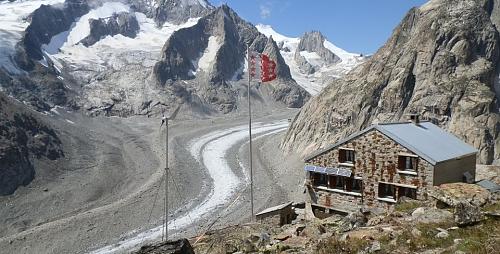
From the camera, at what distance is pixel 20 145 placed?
97.5 m

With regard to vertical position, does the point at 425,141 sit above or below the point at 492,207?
above

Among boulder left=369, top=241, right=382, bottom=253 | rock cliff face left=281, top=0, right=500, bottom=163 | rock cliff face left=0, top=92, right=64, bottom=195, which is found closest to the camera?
boulder left=369, top=241, right=382, bottom=253

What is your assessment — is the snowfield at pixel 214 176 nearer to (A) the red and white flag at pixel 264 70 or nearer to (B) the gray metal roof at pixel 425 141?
(A) the red and white flag at pixel 264 70

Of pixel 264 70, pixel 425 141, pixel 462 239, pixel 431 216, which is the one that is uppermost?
pixel 264 70

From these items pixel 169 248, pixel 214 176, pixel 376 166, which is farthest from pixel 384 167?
pixel 214 176

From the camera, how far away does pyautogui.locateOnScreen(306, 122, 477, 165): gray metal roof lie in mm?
27913

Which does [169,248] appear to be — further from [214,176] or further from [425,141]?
[214,176]

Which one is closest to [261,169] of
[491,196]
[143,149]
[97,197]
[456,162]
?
[97,197]

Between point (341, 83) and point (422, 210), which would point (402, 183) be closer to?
point (422, 210)

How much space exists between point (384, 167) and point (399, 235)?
15.9 metres

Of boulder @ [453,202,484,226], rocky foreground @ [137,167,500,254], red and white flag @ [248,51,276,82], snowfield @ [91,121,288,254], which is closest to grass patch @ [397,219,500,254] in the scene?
rocky foreground @ [137,167,500,254]

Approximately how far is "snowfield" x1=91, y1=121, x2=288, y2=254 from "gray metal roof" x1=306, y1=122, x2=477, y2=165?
2720cm

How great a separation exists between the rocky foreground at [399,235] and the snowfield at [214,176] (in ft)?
108

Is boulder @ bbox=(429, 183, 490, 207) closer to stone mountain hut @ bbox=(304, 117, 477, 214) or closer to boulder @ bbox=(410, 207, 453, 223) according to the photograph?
boulder @ bbox=(410, 207, 453, 223)
